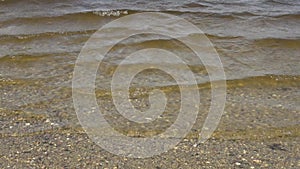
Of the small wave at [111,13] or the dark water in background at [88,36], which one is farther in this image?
the small wave at [111,13]

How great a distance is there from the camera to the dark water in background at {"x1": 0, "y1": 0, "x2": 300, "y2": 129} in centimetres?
597

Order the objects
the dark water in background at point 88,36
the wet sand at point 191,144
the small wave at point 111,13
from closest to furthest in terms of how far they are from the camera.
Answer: the wet sand at point 191,144 → the dark water in background at point 88,36 → the small wave at point 111,13

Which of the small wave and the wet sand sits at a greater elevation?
the wet sand

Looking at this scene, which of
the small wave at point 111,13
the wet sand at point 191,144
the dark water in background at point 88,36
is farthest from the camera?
the small wave at point 111,13

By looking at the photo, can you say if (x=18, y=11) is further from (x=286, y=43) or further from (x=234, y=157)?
(x=234, y=157)

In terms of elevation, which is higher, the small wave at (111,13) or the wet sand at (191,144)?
the wet sand at (191,144)

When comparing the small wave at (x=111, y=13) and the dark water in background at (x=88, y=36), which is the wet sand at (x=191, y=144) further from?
the small wave at (x=111, y=13)

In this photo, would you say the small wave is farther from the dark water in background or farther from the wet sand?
the wet sand

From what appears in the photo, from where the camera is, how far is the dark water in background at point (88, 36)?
235 inches

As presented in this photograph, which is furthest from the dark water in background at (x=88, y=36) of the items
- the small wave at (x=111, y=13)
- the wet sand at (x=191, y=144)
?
the wet sand at (x=191, y=144)

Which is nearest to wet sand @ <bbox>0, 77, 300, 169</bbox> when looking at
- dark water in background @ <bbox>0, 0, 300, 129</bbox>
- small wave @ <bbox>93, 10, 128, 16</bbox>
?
dark water in background @ <bbox>0, 0, 300, 129</bbox>

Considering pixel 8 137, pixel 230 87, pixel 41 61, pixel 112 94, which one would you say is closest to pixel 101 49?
pixel 41 61

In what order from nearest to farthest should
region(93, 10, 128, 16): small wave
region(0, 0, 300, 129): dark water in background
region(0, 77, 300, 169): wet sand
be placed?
region(0, 77, 300, 169): wet sand < region(0, 0, 300, 129): dark water in background < region(93, 10, 128, 16): small wave

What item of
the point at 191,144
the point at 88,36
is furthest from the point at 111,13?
the point at 191,144
